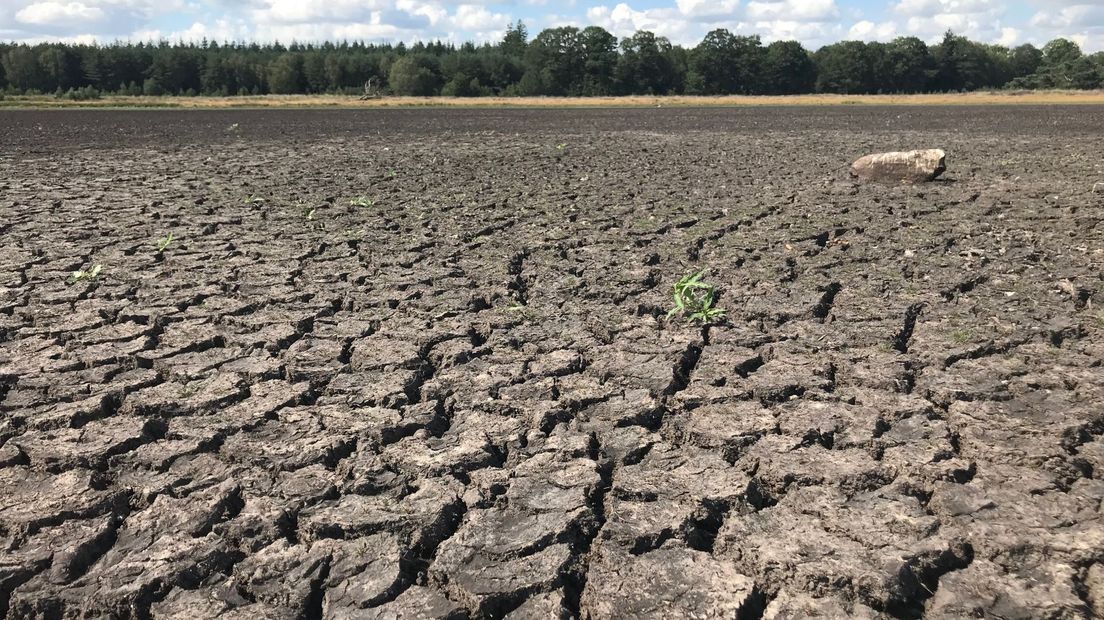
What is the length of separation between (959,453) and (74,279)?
19.3ft

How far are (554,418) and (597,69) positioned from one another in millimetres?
82268

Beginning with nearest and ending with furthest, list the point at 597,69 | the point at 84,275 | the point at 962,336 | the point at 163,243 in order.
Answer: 1. the point at 962,336
2. the point at 84,275
3. the point at 163,243
4. the point at 597,69

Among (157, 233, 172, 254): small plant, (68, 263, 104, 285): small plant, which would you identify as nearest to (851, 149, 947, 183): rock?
(157, 233, 172, 254): small plant

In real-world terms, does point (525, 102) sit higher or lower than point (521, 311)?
higher

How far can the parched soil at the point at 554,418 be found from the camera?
2.60 metres

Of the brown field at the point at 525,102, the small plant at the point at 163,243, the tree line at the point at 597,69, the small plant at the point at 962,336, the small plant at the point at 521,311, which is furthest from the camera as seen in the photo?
the tree line at the point at 597,69

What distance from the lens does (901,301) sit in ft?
17.8

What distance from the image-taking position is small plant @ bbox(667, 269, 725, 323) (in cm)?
513

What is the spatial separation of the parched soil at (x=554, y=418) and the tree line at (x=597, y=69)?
67.2 m

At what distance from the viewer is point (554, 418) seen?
12.3 feet

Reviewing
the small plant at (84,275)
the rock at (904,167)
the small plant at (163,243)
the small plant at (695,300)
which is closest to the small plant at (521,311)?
the small plant at (695,300)

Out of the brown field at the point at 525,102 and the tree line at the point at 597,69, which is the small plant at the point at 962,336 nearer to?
the brown field at the point at 525,102

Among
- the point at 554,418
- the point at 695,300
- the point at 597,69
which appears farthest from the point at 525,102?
the point at 554,418

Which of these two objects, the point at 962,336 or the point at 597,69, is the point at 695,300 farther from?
the point at 597,69
